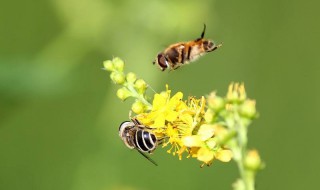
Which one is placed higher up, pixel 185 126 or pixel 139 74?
pixel 139 74

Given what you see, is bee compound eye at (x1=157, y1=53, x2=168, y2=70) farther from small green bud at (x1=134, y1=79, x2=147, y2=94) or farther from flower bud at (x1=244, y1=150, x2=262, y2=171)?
flower bud at (x1=244, y1=150, x2=262, y2=171)

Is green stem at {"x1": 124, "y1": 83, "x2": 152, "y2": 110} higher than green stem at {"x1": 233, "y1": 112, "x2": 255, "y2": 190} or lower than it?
higher

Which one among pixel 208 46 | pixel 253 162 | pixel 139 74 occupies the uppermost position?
pixel 139 74

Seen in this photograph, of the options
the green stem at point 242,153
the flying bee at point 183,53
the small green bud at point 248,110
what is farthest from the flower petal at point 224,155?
the flying bee at point 183,53

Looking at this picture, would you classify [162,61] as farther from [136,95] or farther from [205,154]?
[205,154]

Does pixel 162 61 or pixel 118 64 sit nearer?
pixel 118 64

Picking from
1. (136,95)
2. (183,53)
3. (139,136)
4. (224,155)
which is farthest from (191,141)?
(183,53)

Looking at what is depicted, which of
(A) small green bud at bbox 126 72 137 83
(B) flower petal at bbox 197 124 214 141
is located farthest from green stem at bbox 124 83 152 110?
(B) flower petal at bbox 197 124 214 141

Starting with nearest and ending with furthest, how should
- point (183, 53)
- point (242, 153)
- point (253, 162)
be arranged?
point (253, 162) < point (242, 153) < point (183, 53)
